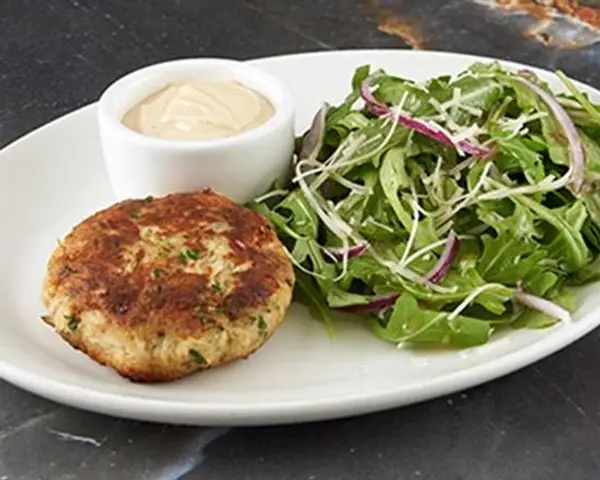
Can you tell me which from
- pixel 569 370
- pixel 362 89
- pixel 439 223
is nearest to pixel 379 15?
pixel 362 89

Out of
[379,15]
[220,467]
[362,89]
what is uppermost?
[362,89]

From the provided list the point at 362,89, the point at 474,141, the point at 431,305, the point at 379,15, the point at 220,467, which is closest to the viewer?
the point at 220,467

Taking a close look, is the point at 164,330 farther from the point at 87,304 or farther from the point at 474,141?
the point at 474,141

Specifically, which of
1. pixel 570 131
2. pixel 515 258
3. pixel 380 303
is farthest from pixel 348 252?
pixel 570 131

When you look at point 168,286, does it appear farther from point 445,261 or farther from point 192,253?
point 445,261

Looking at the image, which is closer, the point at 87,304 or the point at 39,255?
the point at 87,304

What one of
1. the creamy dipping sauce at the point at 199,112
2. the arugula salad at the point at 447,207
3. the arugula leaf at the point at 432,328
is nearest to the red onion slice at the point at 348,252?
the arugula salad at the point at 447,207

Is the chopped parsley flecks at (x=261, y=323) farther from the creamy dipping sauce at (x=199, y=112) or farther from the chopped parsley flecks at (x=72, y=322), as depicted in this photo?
the creamy dipping sauce at (x=199, y=112)

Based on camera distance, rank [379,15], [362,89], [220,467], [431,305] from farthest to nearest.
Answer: [379,15] → [362,89] → [431,305] → [220,467]
